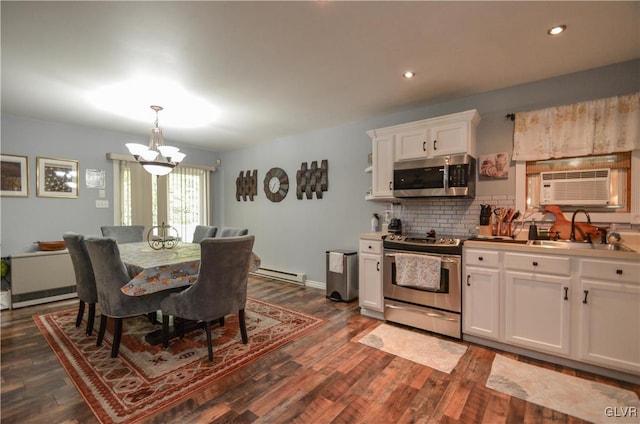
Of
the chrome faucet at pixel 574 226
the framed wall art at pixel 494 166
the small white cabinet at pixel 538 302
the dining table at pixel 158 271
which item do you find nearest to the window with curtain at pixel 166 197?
the dining table at pixel 158 271

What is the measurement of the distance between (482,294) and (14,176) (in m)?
5.68

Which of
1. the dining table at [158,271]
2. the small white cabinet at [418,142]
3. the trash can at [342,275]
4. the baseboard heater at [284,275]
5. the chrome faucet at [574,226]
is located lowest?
the baseboard heater at [284,275]

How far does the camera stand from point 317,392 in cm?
196

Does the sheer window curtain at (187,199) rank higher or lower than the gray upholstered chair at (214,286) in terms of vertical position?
higher

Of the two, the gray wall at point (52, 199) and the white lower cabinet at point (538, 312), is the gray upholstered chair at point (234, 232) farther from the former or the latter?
the white lower cabinet at point (538, 312)

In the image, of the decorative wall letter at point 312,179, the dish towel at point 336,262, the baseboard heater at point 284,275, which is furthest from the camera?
the baseboard heater at point 284,275

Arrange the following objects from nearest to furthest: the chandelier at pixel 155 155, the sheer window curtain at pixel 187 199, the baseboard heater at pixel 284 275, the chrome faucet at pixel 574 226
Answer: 1. the chrome faucet at pixel 574 226
2. the chandelier at pixel 155 155
3. the baseboard heater at pixel 284 275
4. the sheer window curtain at pixel 187 199

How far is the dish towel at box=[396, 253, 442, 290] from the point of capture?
2.77 metres

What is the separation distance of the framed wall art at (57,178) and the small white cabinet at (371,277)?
4.22 meters

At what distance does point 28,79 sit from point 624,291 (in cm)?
522

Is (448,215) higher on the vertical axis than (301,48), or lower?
lower

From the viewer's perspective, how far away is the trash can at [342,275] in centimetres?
380

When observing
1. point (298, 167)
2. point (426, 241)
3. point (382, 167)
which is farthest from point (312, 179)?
point (426, 241)

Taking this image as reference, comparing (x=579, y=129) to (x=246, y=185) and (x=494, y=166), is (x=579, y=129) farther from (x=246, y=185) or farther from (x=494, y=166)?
(x=246, y=185)
